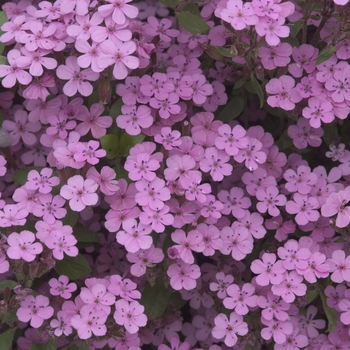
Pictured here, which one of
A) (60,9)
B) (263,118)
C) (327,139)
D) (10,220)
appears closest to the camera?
(10,220)

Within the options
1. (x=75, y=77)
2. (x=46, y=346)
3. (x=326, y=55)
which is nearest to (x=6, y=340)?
(x=46, y=346)

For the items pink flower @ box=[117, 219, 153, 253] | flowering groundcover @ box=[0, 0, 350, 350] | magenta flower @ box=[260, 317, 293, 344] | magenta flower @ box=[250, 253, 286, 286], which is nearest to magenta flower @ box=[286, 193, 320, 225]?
flowering groundcover @ box=[0, 0, 350, 350]

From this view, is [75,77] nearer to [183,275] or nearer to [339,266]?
[183,275]

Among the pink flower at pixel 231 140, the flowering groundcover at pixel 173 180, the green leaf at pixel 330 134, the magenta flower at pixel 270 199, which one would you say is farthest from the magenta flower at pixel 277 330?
the green leaf at pixel 330 134

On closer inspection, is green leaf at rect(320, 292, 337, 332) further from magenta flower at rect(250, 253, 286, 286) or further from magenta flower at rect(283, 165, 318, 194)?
magenta flower at rect(283, 165, 318, 194)

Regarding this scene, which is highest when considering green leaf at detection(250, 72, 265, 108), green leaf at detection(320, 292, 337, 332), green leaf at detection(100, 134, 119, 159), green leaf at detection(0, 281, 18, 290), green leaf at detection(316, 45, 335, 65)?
green leaf at detection(316, 45, 335, 65)

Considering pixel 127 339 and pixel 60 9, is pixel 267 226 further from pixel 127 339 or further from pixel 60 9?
pixel 60 9

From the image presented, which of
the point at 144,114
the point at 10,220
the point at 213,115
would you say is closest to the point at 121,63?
the point at 144,114
